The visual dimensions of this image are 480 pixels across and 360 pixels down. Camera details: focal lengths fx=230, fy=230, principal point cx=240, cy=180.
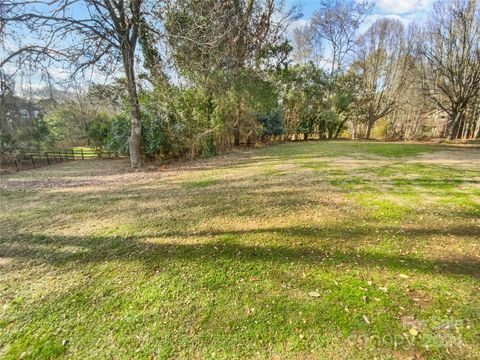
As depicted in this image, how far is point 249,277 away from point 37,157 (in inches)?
716

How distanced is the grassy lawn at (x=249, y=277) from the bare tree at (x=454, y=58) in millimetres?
13693

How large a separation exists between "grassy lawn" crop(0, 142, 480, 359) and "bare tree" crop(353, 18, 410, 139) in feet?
60.5

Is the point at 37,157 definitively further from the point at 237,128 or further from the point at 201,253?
the point at 201,253

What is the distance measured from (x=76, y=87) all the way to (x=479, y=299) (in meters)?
11.0

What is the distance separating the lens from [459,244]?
2.81m

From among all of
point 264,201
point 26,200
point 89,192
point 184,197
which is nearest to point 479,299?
point 264,201

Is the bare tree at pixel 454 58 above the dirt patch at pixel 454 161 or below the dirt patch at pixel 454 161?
above

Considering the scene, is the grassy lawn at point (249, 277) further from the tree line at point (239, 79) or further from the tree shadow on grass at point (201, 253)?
the tree line at point (239, 79)

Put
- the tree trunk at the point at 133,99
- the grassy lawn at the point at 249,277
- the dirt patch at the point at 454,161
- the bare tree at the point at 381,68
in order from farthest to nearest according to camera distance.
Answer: the bare tree at the point at 381,68, the tree trunk at the point at 133,99, the dirt patch at the point at 454,161, the grassy lawn at the point at 249,277

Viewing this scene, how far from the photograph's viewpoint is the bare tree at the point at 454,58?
1269 cm

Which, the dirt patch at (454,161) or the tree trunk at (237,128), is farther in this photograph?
the tree trunk at (237,128)

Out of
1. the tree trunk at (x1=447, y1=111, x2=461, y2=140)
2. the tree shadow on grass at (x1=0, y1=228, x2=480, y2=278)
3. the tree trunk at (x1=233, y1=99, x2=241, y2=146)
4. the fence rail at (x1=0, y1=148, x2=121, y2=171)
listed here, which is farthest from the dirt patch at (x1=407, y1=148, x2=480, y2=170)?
the fence rail at (x1=0, y1=148, x2=121, y2=171)

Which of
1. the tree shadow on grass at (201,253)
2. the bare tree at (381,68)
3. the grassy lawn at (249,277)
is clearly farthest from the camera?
the bare tree at (381,68)

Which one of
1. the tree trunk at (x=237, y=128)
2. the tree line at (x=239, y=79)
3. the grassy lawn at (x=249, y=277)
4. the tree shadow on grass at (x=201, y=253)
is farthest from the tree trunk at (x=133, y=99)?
the tree shadow on grass at (x=201, y=253)
